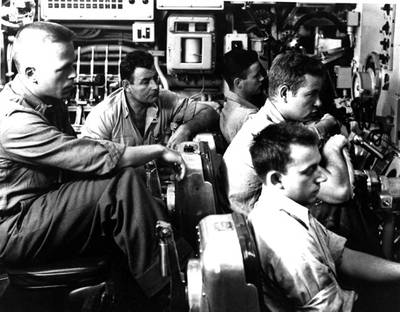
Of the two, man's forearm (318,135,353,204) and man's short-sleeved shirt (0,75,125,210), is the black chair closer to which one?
man's short-sleeved shirt (0,75,125,210)

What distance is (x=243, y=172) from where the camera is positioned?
198 cm

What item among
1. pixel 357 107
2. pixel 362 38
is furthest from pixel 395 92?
pixel 362 38

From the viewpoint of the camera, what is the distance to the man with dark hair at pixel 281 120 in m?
1.99

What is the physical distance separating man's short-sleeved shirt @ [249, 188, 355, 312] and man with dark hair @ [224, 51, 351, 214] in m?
0.62

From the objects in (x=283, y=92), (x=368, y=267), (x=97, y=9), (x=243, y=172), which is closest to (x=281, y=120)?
(x=283, y=92)

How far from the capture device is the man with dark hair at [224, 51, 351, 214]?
1986 millimetres

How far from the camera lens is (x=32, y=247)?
5.61ft

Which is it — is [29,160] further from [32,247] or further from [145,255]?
[145,255]

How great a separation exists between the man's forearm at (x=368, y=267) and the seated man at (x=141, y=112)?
1.58 metres

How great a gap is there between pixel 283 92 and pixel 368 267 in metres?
0.86

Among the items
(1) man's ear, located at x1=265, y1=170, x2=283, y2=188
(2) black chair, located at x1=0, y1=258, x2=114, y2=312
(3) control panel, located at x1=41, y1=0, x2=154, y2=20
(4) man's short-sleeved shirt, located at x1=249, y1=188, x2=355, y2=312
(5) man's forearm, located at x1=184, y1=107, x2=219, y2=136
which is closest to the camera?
(4) man's short-sleeved shirt, located at x1=249, y1=188, x2=355, y2=312

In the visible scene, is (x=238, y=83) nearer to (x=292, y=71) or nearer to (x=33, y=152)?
(x=292, y=71)

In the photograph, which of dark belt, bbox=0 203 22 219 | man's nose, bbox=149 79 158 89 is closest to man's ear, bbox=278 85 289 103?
dark belt, bbox=0 203 22 219

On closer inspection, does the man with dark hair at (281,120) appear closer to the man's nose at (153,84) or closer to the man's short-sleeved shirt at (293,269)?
the man's short-sleeved shirt at (293,269)
